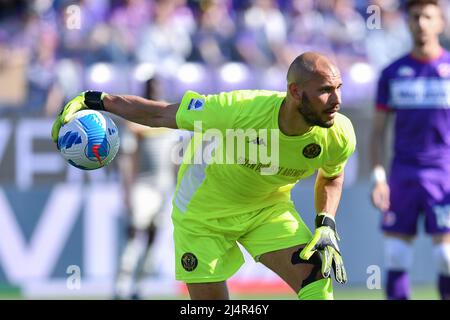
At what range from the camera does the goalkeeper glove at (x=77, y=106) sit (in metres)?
6.07

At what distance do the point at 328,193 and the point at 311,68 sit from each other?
3.39ft

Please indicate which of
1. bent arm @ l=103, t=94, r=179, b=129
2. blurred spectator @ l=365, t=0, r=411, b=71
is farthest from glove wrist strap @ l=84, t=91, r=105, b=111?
blurred spectator @ l=365, t=0, r=411, b=71

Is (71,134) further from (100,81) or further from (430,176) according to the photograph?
(100,81)

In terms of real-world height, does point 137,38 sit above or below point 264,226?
above

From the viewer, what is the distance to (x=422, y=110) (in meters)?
8.20

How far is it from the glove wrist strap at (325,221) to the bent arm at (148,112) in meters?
1.15

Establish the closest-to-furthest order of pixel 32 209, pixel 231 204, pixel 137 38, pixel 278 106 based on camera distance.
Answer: pixel 278 106, pixel 231 204, pixel 32 209, pixel 137 38

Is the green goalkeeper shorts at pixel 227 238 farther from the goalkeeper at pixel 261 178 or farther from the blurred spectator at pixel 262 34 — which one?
the blurred spectator at pixel 262 34

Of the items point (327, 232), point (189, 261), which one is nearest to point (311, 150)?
point (327, 232)

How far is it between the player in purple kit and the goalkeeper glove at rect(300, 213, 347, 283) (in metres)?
1.96

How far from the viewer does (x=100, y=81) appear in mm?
11484

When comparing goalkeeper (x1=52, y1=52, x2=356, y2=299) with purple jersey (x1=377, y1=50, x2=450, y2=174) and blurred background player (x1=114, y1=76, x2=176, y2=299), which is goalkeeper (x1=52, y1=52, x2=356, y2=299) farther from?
blurred background player (x1=114, y1=76, x2=176, y2=299)
